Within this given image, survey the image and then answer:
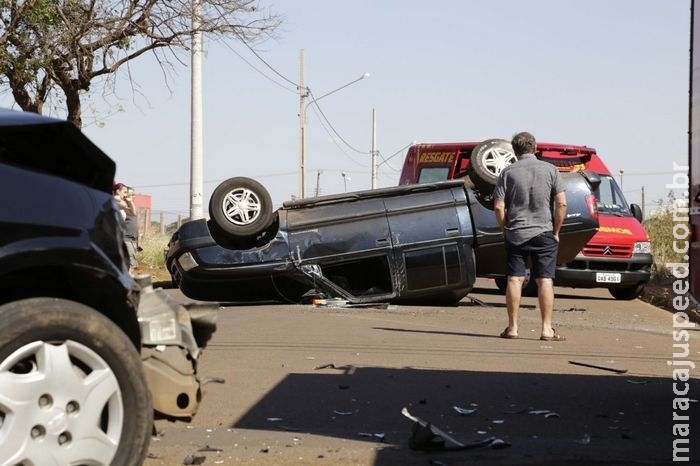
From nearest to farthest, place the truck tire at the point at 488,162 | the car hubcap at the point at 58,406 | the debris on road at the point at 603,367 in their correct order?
the car hubcap at the point at 58,406
the debris on road at the point at 603,367
the truck tire at the point at 488,162

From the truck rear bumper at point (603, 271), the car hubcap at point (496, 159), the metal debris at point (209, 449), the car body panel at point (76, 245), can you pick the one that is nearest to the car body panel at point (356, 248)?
the car hubcap at point (496, 159)

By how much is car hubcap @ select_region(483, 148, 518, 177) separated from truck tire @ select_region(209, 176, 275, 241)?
9.25ft

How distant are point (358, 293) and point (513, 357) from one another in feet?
19.3

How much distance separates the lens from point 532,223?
37.7ft

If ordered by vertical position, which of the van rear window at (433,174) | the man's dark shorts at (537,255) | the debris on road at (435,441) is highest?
the van rear window at (433,174)

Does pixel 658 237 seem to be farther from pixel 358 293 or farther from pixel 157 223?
pixel 157 223

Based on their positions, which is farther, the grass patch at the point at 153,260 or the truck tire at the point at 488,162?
the grass patch at the point at 153,260

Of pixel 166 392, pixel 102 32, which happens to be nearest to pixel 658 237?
pixel 102 32

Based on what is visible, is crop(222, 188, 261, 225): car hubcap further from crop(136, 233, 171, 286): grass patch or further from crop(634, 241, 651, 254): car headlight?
crop(136, 233, 171, 286): grass patch

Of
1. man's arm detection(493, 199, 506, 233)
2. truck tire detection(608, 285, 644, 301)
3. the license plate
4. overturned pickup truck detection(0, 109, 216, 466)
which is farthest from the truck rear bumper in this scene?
overturned pickup truck detection(0, 109, 216, 466)

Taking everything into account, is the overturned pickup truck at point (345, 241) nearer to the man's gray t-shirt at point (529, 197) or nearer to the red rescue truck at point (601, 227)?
the red rescue truck at point (601, 227)

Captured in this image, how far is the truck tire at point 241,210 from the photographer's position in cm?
1535

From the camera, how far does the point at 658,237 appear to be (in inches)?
1154

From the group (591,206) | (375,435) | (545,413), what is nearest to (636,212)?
(591,206)
